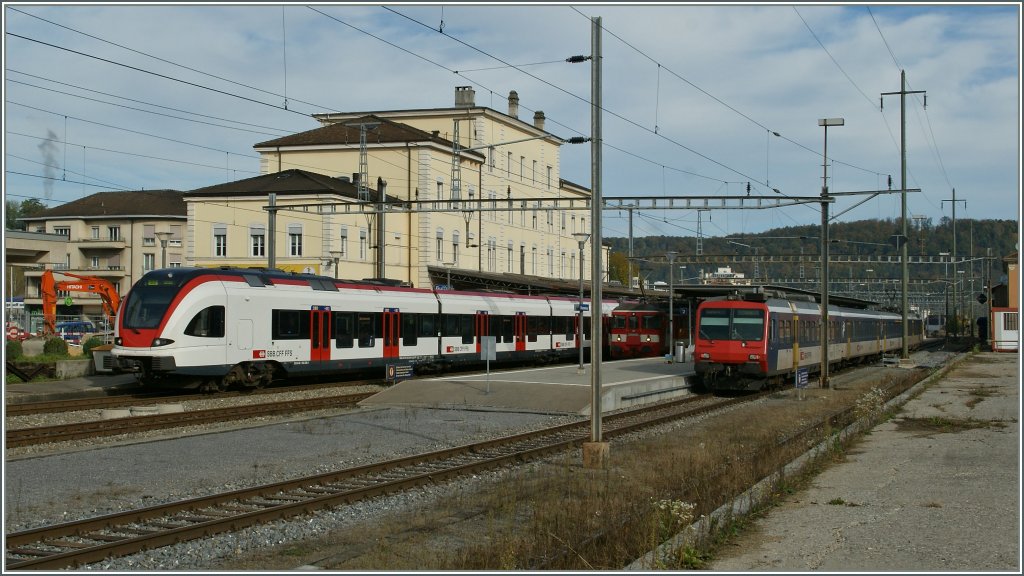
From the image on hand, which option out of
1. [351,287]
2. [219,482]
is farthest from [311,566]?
[351,287]

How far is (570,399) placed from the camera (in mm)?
24234

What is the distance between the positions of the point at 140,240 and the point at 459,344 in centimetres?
5485

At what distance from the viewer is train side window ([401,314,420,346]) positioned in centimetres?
3250

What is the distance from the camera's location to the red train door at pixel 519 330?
130 ft

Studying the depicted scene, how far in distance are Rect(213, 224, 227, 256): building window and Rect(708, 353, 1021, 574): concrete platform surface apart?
147ft

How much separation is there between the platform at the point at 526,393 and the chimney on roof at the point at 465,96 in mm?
45650

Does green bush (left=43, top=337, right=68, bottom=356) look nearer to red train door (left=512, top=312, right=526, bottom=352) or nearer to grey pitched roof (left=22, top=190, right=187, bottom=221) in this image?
red train door (left=512, top=312, right=526, bottom=352)

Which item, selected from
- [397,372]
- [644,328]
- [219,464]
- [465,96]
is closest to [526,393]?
[397,372]

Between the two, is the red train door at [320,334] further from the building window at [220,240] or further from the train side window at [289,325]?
the building window at [220,240]

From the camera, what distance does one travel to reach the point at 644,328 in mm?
46062

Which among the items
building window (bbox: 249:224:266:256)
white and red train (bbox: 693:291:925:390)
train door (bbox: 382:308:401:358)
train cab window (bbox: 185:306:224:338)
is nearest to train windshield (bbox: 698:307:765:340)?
white and red train (bbox: 693:291:925:390)

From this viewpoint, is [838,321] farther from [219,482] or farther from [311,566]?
[311,566]

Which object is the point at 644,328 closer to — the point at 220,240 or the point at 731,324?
the point at 731,324

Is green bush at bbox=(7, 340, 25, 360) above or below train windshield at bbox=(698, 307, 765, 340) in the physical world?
below
